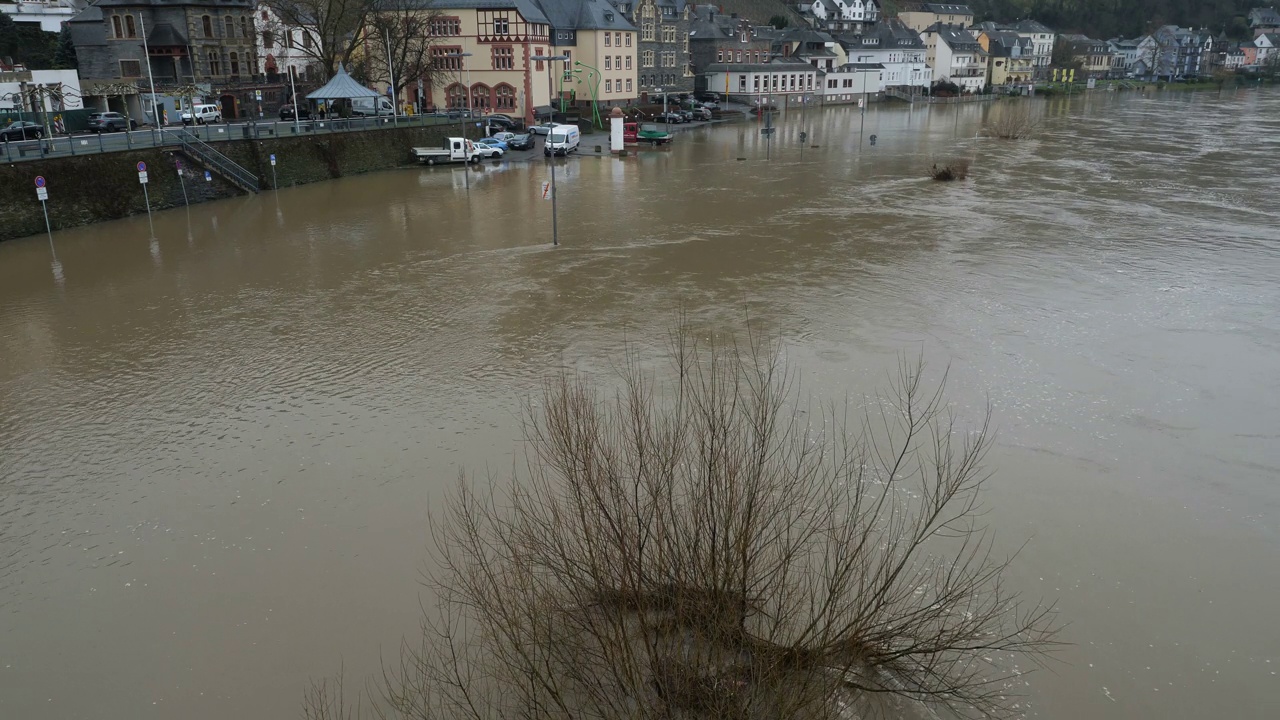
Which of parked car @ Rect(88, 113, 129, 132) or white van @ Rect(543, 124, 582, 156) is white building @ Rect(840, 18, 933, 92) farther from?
parked car @ Rect(88, 113, 129, 132)

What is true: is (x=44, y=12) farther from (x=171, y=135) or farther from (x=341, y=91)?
(x=171, y=135)

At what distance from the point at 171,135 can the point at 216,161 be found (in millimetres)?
1611

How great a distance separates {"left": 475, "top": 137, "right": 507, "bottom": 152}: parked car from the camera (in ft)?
135

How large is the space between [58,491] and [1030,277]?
19.4 meters

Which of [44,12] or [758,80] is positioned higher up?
[44,12]

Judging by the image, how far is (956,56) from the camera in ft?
336

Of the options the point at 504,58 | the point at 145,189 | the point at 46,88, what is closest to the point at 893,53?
the point at 504,58

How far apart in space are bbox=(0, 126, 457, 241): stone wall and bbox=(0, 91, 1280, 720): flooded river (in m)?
1.00

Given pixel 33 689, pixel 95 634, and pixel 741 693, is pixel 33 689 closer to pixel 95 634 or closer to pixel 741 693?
pixel 95 634

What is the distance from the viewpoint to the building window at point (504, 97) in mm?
52194

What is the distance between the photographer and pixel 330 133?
1399 inches

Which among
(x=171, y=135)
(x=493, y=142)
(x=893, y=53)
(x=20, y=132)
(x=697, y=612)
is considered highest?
(x=893, y=53)

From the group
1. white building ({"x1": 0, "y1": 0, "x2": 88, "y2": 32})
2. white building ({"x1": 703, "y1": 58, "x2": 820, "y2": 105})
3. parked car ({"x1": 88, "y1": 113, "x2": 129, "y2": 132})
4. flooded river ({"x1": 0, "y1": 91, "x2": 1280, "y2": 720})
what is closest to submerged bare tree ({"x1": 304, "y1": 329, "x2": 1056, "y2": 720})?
flooded river ({"x1": 0, "y1": 91, "x2": 1280, "y2": 720})

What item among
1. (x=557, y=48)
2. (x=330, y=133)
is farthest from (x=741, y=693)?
(x=557, y=48)
